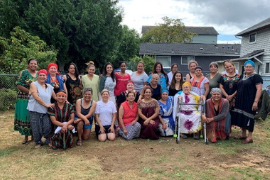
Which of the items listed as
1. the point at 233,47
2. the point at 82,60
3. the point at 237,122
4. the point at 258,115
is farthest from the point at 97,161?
the point at 233,47

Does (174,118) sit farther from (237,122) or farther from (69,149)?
(69,149)

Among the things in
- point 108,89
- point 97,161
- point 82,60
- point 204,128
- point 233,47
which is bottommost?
point 97,161

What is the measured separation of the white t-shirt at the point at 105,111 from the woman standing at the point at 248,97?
2.96m

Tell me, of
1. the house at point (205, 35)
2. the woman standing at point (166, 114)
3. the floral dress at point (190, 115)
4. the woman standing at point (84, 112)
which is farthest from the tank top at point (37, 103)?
the house at point (205, 35)

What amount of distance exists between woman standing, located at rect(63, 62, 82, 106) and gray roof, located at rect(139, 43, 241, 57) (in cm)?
2417

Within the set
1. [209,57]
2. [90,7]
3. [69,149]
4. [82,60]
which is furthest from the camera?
[209,57]

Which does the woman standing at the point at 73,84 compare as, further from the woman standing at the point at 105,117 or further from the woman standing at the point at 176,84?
the woman standing at the point at 176,84

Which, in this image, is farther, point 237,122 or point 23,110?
point 237,122

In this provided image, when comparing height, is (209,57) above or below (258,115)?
above

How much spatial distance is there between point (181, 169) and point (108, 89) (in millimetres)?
2983

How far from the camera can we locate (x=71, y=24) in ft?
58.5

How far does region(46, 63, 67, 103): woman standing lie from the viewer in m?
5.67

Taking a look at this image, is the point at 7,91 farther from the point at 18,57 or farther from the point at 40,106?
the point at 40,106

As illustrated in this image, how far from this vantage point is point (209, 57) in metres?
31.0
